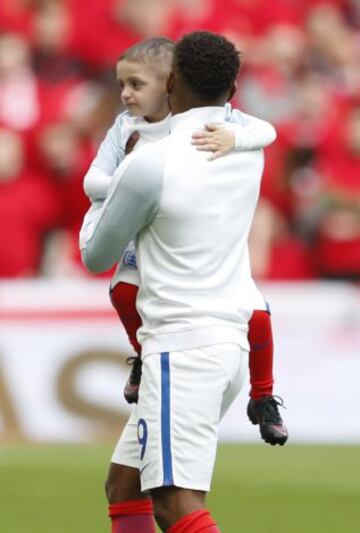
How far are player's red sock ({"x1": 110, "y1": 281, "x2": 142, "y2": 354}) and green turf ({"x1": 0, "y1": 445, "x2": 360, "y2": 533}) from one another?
2.32 meters

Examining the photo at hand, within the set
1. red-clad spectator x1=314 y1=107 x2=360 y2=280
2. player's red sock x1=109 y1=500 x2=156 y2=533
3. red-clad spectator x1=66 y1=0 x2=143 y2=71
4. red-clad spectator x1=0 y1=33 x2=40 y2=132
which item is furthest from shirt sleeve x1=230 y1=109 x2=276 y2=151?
red-clad spectator x1=66 y1=0 x2=143 y2=71

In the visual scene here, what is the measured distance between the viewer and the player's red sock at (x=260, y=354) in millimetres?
5199

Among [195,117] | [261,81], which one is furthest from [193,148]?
[261,81]

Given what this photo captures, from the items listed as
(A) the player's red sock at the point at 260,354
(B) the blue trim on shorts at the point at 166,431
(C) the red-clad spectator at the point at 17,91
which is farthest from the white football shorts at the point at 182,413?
(C) the red-clad spectator at the point at 17,91

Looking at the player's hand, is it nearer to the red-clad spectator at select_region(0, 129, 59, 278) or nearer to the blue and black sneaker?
the blue and black sneaker

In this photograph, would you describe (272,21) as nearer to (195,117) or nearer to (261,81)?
(261,81)

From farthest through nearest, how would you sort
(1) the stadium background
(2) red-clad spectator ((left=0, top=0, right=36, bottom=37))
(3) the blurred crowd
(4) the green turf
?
1. (2) red-clad spectator ((left=0, top=0, right=36, bottom=37))
2. (3) the blurred crowd
3. (1) the stadium background
4. (4) the green turf

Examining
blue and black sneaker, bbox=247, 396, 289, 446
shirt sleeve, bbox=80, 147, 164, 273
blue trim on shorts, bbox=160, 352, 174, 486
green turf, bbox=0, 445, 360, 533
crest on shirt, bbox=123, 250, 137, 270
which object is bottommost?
green turf, bbox=0, 445, 360, 533

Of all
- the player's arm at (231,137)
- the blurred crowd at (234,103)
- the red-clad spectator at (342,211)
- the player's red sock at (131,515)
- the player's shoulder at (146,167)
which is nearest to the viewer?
the player's shoulder at (146,167)

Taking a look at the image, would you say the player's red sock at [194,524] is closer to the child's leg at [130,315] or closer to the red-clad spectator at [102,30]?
the child's leg at [130,315]

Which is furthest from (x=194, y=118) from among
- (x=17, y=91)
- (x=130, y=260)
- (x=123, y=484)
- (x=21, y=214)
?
(x=17, y=91)

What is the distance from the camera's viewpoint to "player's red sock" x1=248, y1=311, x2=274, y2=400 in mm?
5199

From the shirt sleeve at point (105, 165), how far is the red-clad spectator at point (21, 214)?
6.41m

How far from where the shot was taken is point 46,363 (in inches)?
424
